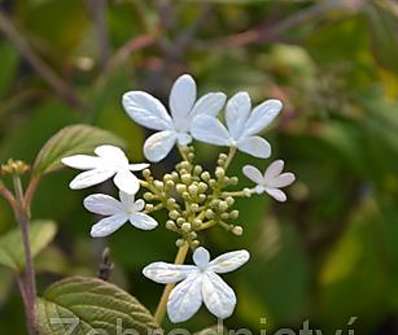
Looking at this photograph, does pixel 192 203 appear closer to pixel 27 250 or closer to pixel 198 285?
pixel 198 285

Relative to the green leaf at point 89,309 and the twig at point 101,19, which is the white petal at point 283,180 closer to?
the green leaf at point 89,309

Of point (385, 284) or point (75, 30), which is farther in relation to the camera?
point (75, 30)

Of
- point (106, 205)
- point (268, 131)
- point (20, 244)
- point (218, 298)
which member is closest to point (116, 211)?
point (106, 205)

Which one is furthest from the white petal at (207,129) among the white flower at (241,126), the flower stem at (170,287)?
the flower stem at (170,287)

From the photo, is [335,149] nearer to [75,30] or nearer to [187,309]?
[75,30]

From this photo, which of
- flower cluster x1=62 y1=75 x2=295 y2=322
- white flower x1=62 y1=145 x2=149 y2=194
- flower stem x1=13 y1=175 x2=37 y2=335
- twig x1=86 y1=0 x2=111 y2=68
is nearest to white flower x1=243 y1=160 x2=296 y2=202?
flower cluster x1=62 y1=75 x2=295 y2=322

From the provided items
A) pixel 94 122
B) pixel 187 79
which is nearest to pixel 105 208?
pixel 187 79
